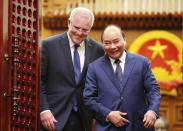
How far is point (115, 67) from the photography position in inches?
132

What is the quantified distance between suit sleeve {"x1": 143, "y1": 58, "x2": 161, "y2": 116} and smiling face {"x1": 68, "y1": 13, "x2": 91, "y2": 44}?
0.66 meters

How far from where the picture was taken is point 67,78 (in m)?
3.56

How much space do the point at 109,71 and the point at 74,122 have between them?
25.9 inches

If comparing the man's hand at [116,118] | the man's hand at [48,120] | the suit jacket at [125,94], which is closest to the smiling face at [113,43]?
the suit jacket at [125,94]

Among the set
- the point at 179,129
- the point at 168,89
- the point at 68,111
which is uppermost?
the point at 68,111

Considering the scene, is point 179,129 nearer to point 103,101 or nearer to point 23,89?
point 103,101

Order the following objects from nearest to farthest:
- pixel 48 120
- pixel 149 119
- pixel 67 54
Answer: pixel 149 119, pixel 48 120, pixel 67 54

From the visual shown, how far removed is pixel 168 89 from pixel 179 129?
766 mm

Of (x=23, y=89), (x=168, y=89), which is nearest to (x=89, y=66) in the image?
(x=23, y=89)

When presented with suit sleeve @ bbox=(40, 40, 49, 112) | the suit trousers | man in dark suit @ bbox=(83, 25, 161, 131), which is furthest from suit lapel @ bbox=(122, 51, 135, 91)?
suit sleeve @ bbox=(40, 40, 49, 112)

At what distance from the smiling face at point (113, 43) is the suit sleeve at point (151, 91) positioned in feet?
0.87

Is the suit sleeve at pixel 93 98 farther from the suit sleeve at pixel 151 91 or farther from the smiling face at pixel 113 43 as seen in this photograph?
the suit sleeve at pixel 151 91

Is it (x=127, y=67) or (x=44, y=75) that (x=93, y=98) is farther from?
(x=44, y=75)

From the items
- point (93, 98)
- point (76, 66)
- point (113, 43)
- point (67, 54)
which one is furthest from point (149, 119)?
point (67, 54)
